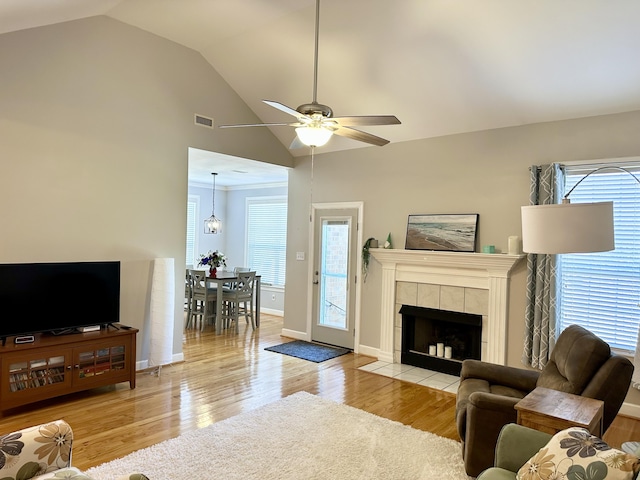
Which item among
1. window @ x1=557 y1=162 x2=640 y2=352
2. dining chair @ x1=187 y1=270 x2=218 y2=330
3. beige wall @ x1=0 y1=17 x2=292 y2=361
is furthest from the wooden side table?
dining chair @ x1=187 y1=270 x2=218 y2=330

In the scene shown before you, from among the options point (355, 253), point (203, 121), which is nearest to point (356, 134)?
point (203, 121)

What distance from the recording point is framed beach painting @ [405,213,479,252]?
5.02 m

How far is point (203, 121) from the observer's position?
5.55 meters

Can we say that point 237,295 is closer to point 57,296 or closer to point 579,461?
point 57,296

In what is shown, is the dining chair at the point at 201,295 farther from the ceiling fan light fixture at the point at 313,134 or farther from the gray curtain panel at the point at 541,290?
the gray curtain panel at the point at 541,290

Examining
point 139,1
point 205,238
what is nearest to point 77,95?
point 139,1

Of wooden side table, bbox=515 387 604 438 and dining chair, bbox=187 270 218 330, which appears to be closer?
wooden side table, bbox=515 387 604 438

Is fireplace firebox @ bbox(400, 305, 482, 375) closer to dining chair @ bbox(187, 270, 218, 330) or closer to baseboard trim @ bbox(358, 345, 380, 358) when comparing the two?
baseboard trim @ bbox(358, 345, 380, 358)

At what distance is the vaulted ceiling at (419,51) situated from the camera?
3.56 m

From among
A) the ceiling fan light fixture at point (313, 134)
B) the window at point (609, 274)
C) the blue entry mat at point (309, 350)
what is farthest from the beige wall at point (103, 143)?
the window at point (609, 274)

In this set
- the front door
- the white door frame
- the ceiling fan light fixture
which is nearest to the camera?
the ceiling fan light fixture

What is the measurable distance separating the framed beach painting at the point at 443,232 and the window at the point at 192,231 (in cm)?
542

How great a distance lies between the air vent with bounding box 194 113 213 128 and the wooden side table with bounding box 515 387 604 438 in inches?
182

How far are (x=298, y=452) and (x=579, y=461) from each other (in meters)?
1.97
